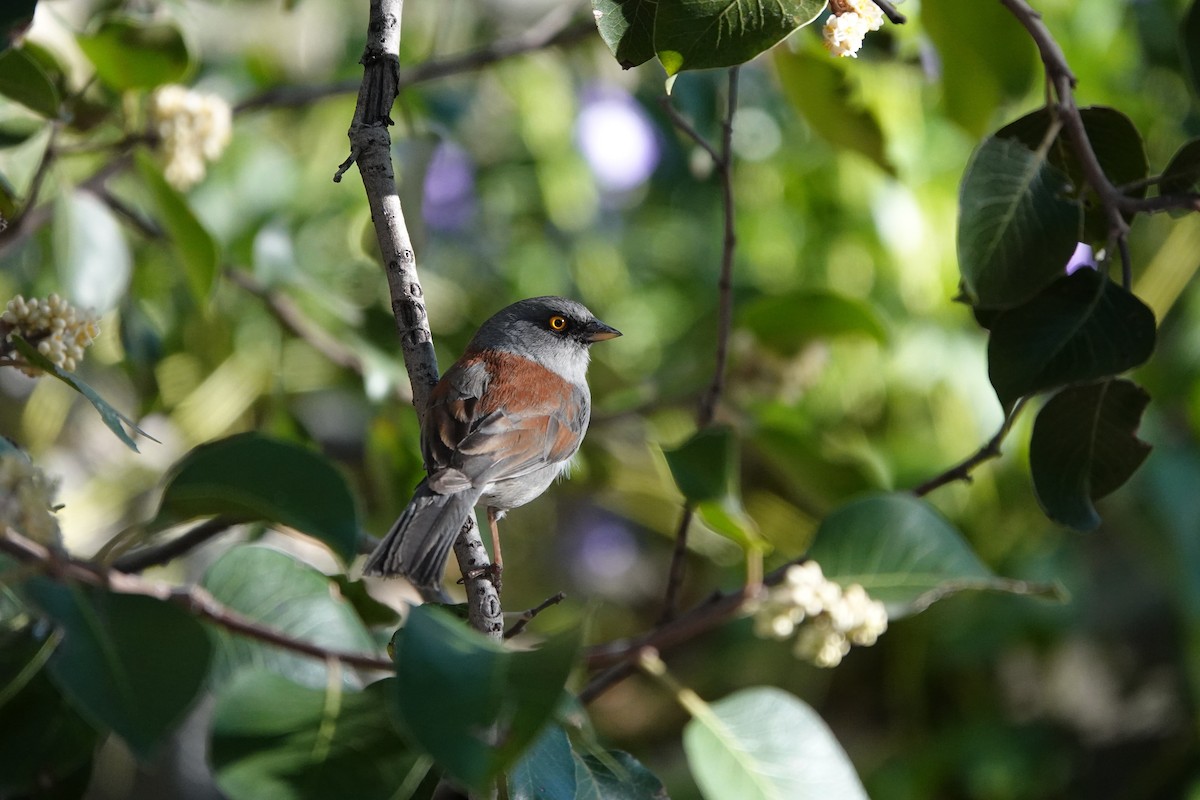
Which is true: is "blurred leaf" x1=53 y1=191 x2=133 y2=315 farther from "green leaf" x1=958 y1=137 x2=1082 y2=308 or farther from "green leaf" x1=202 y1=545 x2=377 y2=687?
"green leaf" x1=958 y1=137 x2=1082 y2=308

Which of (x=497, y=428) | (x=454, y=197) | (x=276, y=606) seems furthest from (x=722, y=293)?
(x=454, y=197)

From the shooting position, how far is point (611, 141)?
5238 mm

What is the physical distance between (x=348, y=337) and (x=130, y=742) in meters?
1.82

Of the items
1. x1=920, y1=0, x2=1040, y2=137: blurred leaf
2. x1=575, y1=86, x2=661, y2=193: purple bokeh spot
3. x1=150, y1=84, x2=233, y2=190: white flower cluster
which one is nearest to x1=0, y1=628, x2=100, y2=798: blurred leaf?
x1=150, y1=84, x2=233, y2=190: white flower cluster

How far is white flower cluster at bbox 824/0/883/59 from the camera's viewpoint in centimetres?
139

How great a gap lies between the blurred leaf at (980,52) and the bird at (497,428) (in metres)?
1.08

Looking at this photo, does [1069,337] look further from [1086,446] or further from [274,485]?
[274,485]

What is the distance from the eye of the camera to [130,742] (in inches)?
39.6

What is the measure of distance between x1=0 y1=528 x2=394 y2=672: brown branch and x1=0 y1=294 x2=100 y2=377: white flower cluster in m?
0.45

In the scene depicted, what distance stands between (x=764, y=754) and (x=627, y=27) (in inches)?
43.2

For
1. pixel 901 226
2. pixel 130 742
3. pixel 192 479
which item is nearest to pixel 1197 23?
pixel 192 479

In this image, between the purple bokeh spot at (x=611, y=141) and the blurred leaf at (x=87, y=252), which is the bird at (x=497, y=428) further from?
the purple bokeh spot at (x=611, y=141)

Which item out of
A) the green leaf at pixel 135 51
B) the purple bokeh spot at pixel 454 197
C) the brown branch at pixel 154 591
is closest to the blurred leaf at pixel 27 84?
the green leaf at pixel 135 51

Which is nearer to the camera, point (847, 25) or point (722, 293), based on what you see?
point (847, 25)
